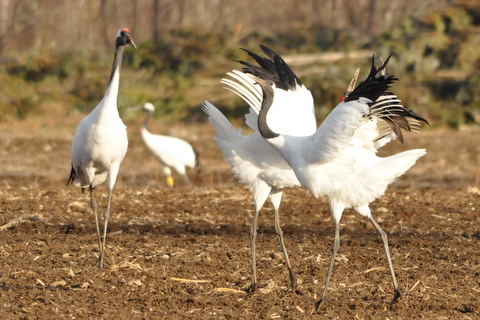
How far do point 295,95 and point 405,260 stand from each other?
5.73 ft

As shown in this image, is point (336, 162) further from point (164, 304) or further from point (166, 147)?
point (166, 147)

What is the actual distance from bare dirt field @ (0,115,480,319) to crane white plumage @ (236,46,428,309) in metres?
0.40

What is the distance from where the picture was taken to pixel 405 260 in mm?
6367

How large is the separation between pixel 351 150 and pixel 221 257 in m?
1.61

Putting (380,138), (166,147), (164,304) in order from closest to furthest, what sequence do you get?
(164,304) < (380,138) < (166,147)

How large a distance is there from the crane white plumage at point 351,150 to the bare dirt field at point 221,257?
402 millimetres

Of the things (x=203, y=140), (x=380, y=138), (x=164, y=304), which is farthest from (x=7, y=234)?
(x=203, y=140)

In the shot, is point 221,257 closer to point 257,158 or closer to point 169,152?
point 257,158

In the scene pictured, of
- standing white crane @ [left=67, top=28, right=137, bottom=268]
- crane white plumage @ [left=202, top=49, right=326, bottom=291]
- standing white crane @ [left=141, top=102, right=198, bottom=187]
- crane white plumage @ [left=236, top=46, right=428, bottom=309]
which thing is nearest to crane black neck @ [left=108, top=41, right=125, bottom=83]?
standing white crane @ [left=67, top=28, right=137, bottom=268]

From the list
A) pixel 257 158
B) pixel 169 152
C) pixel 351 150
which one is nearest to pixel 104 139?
pixel 257 158

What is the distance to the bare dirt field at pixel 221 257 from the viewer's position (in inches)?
201

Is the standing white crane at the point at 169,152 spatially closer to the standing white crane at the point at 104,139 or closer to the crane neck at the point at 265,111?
the standing white crane at the point at 104,139

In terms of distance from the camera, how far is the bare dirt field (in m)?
5.11

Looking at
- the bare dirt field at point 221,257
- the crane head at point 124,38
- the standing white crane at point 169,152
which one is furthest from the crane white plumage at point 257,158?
the standing white crane at point 169,152
